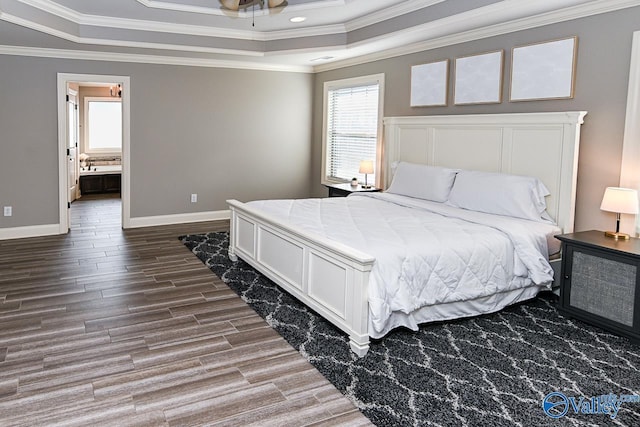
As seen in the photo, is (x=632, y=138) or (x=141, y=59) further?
(x=141, y=59)

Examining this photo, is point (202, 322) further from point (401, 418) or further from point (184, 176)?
point (184, 176)

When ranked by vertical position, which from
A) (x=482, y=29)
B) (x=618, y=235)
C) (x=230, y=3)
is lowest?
(x=618, y=235)

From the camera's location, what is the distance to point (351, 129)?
23.4 ft

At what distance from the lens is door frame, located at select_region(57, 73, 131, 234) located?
6.31 metres

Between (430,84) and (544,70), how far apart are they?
55.3 inches

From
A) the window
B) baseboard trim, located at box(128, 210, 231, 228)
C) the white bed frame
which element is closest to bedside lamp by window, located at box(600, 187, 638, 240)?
the white bed frame

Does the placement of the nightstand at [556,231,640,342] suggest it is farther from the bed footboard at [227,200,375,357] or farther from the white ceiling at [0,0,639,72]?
the white ceiling at [0,0,639,72]

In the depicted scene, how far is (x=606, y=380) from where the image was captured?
9.39ft

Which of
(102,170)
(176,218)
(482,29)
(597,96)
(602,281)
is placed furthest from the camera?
(102,170)

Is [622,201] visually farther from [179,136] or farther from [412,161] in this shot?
[179,136]

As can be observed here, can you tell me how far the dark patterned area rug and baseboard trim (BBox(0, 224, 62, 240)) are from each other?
3774 mm

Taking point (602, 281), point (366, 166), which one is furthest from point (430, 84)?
point (602, 281)

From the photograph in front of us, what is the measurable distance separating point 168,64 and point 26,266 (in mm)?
3245

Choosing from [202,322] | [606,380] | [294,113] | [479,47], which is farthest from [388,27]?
[606,380]
